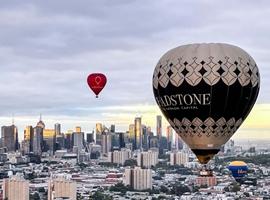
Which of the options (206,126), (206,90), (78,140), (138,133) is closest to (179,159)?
(138,133)

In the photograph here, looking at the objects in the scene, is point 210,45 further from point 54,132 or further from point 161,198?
point 54,132

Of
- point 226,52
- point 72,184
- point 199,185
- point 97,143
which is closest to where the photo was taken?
point 226,52

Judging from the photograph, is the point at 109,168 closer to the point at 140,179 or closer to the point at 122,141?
the point at 122,141

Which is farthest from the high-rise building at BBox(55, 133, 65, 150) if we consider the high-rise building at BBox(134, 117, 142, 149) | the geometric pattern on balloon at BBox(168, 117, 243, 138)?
the geometric pattern on balloon at BBox(168, 117, 243, 138)

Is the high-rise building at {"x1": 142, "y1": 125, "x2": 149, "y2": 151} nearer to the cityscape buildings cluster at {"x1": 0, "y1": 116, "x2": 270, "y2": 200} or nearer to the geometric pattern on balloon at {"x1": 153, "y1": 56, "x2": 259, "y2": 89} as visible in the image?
the cityscape buildings cluster at {"x1": 0, "y1": 116, "x2": 270, "y2": 200}

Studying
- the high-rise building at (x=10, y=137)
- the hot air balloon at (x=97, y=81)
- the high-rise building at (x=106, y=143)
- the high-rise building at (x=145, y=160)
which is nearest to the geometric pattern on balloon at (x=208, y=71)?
the hot air balloon at (x=97, y=81)

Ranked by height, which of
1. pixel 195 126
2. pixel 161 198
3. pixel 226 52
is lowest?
pixel 161 198

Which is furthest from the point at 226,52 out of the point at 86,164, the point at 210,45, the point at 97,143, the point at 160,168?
the point at 97,143
